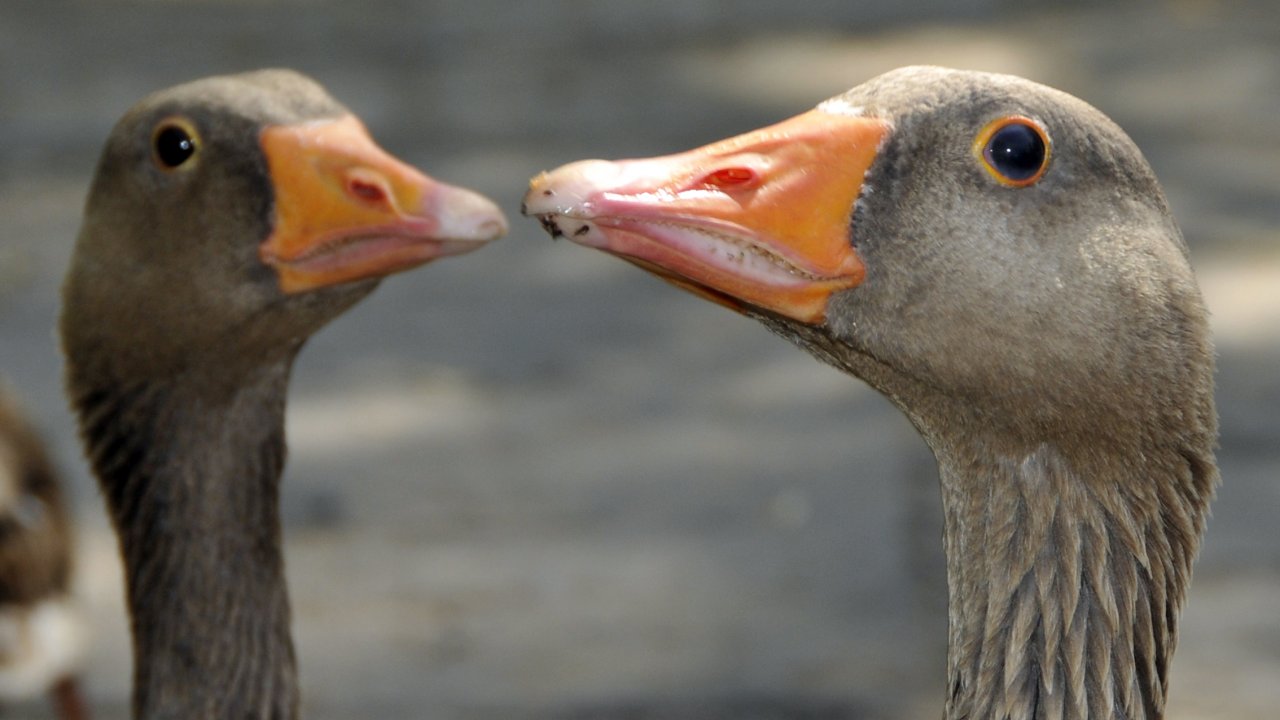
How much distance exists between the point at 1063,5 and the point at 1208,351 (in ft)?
25.7

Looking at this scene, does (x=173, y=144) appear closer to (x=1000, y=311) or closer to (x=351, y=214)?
(x=351, y=214)

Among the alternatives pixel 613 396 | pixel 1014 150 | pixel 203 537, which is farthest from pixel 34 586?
pixel 1014 150

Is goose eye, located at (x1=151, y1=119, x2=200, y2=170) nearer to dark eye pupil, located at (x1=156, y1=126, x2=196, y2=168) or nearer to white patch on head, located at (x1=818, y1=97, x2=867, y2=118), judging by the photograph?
dark eye pupil, located at (x1=156, y1=126, x2=196, y2=168)

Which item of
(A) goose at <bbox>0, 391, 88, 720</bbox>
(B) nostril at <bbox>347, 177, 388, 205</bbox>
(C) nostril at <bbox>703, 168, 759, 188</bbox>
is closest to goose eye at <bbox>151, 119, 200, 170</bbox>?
(B) nostril at <bbox>347, 177, 388, 205</bbox>

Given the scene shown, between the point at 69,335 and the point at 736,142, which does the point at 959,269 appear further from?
the point at 69,335

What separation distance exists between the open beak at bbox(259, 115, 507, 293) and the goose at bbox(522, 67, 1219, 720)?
0.52 meters

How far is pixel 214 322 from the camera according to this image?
10.3ft

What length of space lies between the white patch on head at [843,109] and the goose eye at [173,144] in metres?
1.20

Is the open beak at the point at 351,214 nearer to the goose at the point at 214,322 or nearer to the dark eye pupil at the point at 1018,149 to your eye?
the goose at the point at 214,322

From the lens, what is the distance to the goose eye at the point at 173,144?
10.3ft

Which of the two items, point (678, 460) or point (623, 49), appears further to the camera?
point (623, 49)

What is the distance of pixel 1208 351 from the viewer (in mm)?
2543

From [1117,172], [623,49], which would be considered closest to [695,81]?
[623,49]

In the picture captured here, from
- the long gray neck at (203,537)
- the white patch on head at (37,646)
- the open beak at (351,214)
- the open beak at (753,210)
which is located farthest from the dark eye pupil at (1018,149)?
the white patch on head at (37,646)
